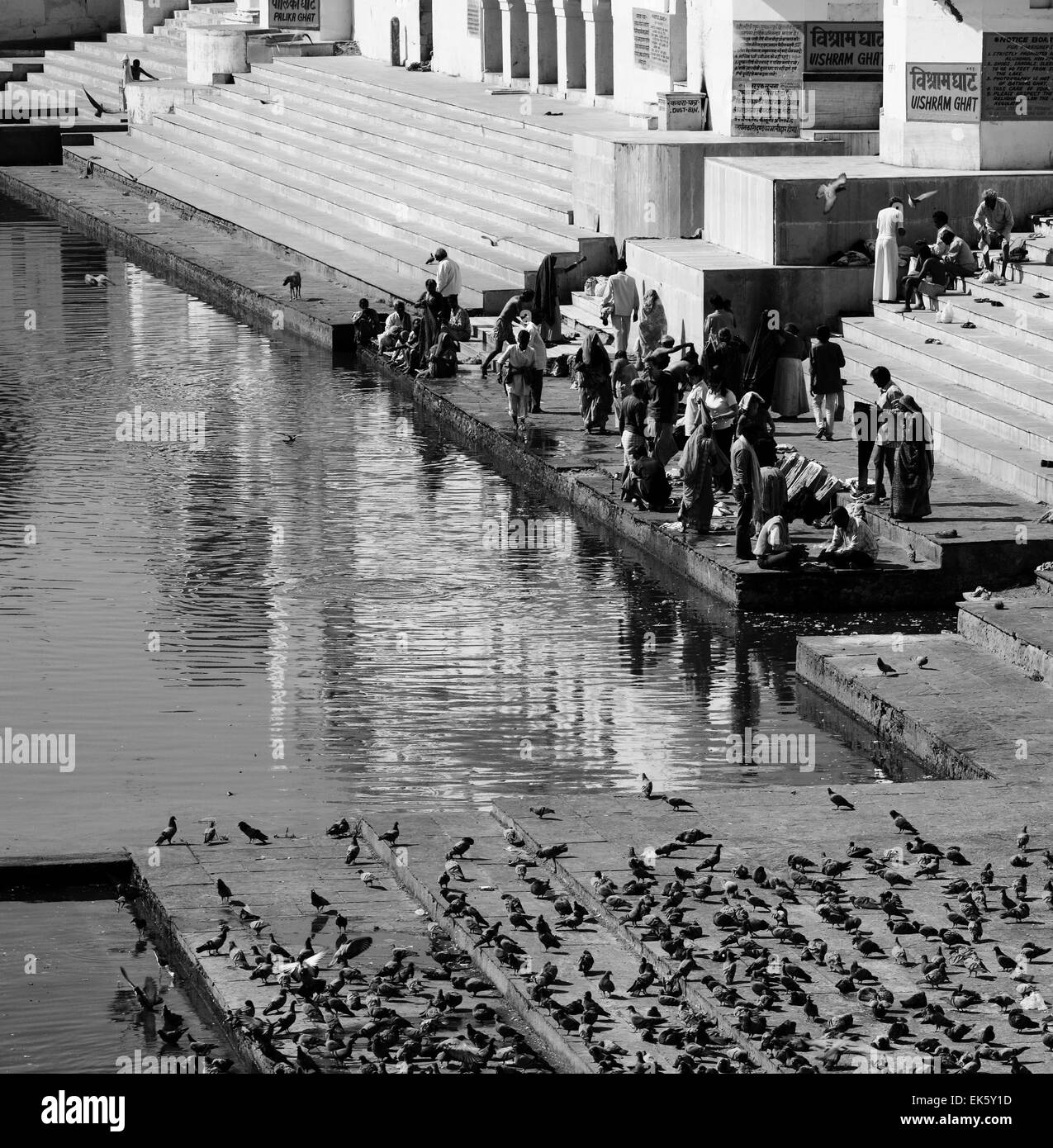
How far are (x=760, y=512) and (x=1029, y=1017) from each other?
24.4ft

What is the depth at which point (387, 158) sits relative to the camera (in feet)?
108

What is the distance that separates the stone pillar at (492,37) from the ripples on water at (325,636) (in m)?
14.4

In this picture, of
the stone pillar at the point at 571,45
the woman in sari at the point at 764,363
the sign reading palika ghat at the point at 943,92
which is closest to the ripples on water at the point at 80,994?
the woman in sari at the point at 764,363

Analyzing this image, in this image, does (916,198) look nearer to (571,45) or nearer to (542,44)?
(571,45)

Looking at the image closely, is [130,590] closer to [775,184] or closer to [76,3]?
[775,184]

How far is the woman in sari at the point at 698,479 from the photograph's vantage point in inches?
661

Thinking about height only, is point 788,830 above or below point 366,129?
below

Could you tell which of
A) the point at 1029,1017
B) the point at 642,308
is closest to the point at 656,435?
the point at 642,308

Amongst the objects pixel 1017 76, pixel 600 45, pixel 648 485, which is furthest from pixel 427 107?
pixel 648 485

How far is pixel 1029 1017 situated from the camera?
30.3ft

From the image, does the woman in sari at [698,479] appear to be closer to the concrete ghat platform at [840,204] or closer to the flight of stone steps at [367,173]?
the concrete ghat platform at [840,204]

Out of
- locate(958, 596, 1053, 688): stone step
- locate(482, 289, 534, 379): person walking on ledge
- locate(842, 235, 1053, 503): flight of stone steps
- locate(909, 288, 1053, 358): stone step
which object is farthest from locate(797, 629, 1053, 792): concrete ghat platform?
locate(482, 289, 534, 379): person walking on ledge

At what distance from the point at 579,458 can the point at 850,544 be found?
409 centimetres

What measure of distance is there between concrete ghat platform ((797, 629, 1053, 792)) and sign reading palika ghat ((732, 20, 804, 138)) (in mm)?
13169
